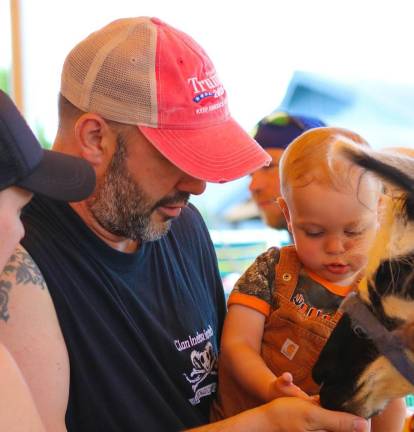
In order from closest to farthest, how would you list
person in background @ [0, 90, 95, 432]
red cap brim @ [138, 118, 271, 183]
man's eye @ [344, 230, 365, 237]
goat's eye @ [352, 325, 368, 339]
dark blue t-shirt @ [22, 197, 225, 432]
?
person in background @ [0, 90, 95, 432]
goat's eye @ [352, 325, 368, 339]
dark blue t-shirt @ [22, 197, 225, 432]
red cap brim @ [138, 118, 271, 183]
man's eye @ [344, 230, 365, 237]

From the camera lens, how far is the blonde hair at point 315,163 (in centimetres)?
135

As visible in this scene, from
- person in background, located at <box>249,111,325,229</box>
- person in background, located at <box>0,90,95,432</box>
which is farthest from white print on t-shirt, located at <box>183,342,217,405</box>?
person in background, located at <box>249,111,325,229</box>

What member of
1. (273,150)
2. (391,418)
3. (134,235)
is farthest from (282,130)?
(391,418)

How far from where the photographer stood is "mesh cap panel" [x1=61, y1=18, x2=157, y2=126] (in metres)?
1.29

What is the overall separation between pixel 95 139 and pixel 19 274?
365 millimetres

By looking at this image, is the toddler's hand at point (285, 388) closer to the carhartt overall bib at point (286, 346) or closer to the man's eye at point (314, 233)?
the carhartt overall bib at point (286, 346)

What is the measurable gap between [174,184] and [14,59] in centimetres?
194

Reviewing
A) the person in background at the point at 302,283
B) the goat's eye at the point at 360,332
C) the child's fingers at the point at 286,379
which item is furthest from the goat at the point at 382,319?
the person in background at the point at 302,283

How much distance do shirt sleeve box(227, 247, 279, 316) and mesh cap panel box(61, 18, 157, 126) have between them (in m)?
0.48

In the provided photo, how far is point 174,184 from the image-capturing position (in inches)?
53.9

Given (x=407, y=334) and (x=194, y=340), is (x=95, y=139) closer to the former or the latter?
(x=194, y=340)

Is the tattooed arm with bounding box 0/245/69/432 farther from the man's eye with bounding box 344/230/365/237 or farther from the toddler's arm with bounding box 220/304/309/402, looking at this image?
the man's eye with bounding box 344/230/365/237

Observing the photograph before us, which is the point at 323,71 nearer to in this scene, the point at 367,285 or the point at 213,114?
the point at 213,114

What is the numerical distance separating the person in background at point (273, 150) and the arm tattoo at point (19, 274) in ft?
4.01
